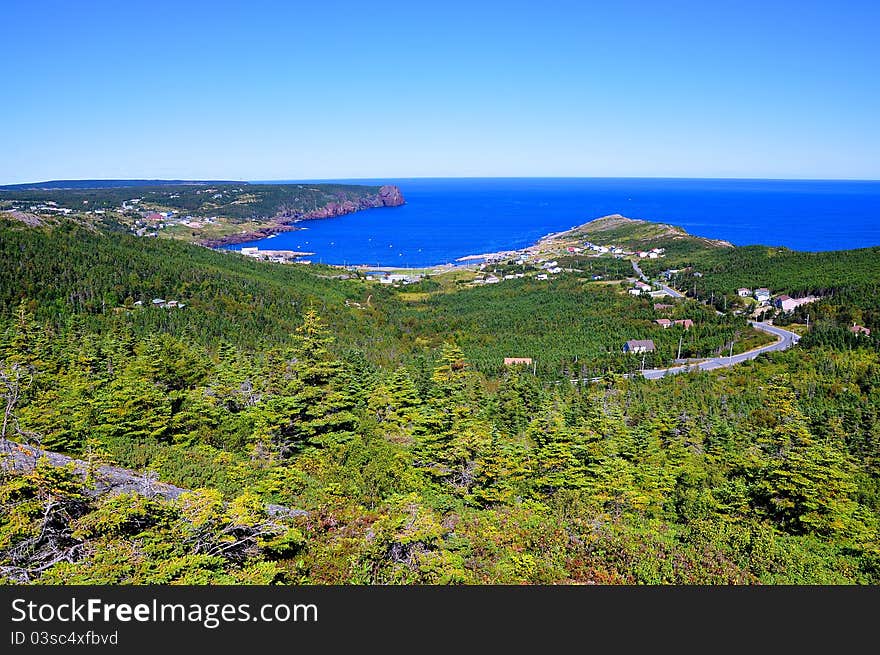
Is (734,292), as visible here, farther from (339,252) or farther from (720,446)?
(339,252)

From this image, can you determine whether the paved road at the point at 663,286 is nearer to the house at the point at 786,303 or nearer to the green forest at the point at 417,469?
the house at the point at 786,303

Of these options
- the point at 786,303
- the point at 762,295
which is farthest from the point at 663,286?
the point at 786,303

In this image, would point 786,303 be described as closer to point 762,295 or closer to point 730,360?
point 762,295

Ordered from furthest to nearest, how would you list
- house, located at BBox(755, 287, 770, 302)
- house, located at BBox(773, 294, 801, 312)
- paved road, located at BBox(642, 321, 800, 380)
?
house, located at BBox(755, 287, 770, 302) → house, located at BBox(773, 294, 801, 312) → paved road, located at BBox(642, 321, 800, 380)

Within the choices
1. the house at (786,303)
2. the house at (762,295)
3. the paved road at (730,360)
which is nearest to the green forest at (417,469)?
the paved road at (730,360)

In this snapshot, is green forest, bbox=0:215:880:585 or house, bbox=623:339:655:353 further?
house, bbox=623:339:655:353

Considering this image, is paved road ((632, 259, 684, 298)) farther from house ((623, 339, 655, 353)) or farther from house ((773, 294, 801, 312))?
house ((623, 339, 655, 353))

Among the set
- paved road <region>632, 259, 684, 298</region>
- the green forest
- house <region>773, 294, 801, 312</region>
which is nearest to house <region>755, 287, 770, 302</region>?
house <region>773, 294, 801, 312</region>
